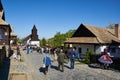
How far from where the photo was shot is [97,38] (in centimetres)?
3378

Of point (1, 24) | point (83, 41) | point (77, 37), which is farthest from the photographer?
point (77, 37)

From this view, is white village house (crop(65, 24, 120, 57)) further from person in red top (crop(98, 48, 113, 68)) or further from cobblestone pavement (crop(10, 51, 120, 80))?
cobblestone pavement (crop(10, 51, 120, 80))

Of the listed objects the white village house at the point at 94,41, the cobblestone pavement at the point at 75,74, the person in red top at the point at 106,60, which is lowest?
the cobblestone pavement at the point at 75,74

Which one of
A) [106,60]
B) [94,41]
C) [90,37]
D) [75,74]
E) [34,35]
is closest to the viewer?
[75,74]

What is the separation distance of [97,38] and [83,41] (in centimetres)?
271

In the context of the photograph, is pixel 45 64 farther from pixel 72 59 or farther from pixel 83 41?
pixel 83 41

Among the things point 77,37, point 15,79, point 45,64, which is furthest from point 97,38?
point 15,79

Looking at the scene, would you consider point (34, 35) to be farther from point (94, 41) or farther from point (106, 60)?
point (106, 60)

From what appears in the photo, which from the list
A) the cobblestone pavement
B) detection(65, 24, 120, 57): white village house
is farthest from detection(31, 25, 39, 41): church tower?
the cobblestone pavement

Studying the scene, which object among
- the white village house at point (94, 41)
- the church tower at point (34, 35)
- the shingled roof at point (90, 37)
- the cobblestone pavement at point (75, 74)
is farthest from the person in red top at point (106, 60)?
the church tower at point (34, 35)

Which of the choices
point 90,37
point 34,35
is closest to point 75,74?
point 90,37

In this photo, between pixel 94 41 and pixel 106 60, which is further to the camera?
pixel 94 41

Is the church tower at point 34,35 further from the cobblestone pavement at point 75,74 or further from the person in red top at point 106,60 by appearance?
the cobblestone pavement at point 75,74

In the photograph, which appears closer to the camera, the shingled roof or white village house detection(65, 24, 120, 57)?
white village house detection(65, 24, 120, 57)
